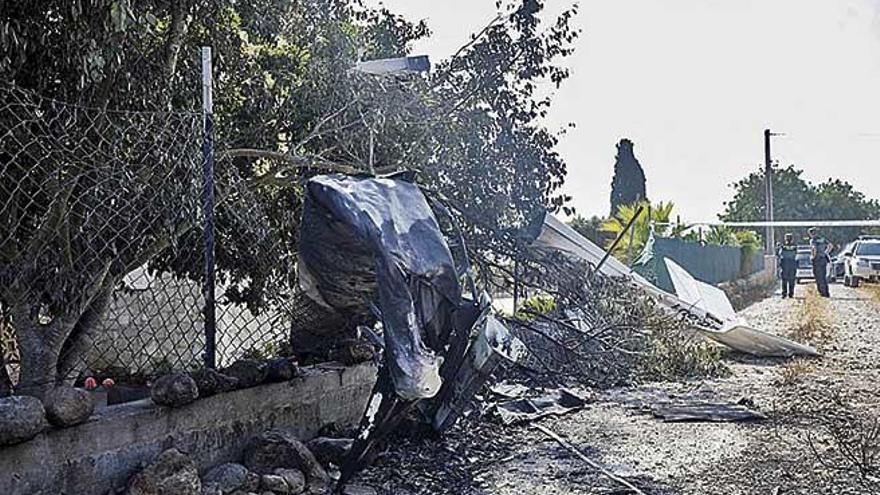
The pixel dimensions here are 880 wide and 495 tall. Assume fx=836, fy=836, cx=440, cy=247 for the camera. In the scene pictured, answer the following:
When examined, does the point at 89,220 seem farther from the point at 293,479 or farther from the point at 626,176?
the point at 626,176

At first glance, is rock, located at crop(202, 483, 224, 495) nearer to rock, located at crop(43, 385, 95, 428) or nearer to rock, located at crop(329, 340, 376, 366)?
rock, located at crop(43, 385, 95, 428)

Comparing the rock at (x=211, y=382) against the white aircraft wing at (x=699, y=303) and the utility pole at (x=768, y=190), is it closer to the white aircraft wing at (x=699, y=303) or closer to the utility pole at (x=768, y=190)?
the white aircraft wing at (x=699, y=303)

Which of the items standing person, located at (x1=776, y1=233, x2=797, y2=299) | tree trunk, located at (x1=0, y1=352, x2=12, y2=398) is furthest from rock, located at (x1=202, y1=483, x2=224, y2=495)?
standing person, located at (x1=776, y1=233, x2=797, y2=299)

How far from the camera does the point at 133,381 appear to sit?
17.9 ft

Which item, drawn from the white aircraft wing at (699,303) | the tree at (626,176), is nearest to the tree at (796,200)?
the tree at (626,176)

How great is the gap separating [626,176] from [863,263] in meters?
10.4

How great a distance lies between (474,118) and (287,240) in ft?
5.39

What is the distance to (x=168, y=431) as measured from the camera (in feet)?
12.5

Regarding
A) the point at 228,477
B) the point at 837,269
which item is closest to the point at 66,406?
the point at 228,477

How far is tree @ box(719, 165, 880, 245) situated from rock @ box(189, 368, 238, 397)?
50288 millimetres

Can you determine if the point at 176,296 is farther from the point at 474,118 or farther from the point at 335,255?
the point at 474,118

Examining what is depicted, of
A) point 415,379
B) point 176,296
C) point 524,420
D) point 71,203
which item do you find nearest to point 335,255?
point 415,379

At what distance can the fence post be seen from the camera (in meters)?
4.27

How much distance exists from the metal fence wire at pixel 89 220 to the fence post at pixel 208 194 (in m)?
0.08
